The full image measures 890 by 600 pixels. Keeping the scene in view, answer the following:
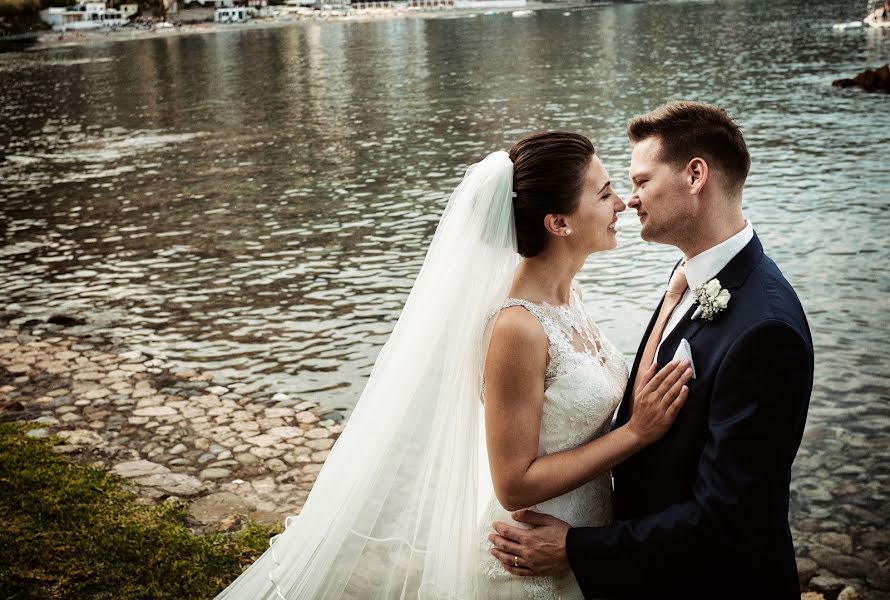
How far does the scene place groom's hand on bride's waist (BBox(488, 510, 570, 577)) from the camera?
3471mm

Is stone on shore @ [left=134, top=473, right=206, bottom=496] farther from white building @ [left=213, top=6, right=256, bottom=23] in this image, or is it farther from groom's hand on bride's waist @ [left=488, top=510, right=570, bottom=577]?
white building @ [left=213, top=6, right=256, bottom=23]

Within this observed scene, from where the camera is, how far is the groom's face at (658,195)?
3295mm

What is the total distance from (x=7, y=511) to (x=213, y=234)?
36.7 ft

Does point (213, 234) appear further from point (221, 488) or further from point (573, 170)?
point (573, 170)

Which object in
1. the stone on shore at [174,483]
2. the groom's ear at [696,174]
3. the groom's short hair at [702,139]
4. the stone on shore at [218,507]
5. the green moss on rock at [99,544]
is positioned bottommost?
the stone on shore at [218,507]

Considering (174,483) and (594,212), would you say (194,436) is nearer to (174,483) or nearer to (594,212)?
(174,483)

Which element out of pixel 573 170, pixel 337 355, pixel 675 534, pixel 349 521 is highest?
pixel 573 170

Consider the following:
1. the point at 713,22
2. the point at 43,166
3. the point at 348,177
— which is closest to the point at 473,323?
the point at 348,177

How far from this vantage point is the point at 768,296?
3027 mm

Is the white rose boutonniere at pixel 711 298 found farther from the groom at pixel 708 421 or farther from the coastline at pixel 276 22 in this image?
the coastline at pixel 276 22

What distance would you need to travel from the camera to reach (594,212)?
358 cm

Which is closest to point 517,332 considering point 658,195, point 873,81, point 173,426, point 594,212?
point 594,212

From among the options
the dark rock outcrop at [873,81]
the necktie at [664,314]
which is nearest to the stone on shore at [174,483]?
the necktie at [664,314]

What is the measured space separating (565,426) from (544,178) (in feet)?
3.39
